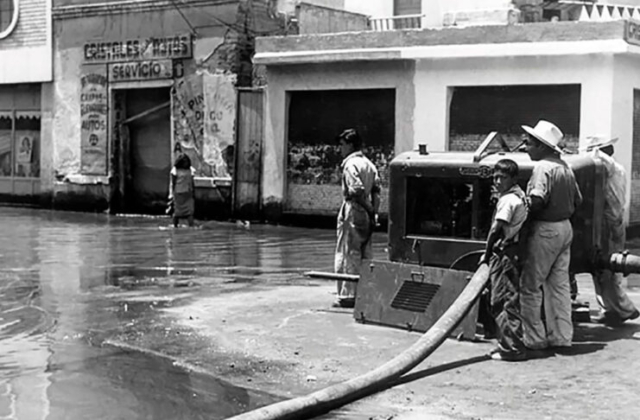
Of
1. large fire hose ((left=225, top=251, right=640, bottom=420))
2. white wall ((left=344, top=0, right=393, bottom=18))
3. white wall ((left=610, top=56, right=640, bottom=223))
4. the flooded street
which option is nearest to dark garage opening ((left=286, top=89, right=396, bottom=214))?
the flooded street

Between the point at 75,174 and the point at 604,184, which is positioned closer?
the point at 604,184

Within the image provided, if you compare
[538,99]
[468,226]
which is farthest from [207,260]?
[538,99]

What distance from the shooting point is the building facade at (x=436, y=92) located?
1761 centimetres

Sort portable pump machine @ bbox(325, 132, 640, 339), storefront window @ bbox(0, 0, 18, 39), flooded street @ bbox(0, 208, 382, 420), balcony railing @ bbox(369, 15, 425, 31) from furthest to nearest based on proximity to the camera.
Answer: storefront window @ bbox(0, 0, 18, 39), balcony railing @ bbox(369, 15, 425, 31), portable pump machine @ bbox(325, 132, 640, 339), flooded street @ bbox(0, 208, 382, 420)

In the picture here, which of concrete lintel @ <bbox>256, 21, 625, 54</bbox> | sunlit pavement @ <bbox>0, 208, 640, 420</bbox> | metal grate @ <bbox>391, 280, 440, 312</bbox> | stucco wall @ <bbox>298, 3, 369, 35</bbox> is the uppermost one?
stucco wall @ <bbox>298, 3, 369, 35</bbox>

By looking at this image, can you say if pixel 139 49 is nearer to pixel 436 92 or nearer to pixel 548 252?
pixel 436 92

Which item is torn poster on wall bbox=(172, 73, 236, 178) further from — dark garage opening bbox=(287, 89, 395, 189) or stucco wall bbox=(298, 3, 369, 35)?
stucco wall bbox=(298, 3, 369, 35)

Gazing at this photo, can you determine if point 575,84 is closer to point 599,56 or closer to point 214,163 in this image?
point 599,56

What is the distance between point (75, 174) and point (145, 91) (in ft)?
9.04

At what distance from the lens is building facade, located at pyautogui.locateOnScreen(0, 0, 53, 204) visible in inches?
998

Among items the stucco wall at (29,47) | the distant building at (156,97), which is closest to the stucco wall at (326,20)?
the distant building at (156,97)

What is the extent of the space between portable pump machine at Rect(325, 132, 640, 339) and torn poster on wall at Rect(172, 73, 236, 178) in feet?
42.0

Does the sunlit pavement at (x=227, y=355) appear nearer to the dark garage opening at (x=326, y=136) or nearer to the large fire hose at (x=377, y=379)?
the large fire hose at (x=377, y=379)

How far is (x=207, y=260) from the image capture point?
14.2 metres
